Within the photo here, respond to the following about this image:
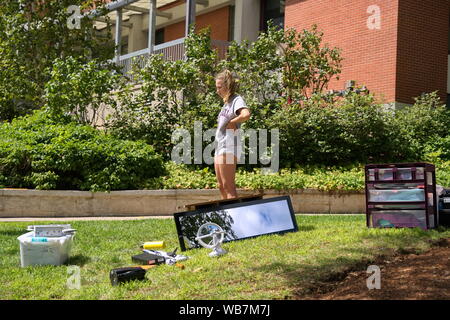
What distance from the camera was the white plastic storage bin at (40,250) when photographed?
560 cm

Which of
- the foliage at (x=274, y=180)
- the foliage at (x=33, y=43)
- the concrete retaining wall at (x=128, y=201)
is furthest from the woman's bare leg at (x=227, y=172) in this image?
the foliage at (x=33, y=43)

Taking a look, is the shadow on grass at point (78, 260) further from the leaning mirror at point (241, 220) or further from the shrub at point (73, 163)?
the shrub at point (73, 163)

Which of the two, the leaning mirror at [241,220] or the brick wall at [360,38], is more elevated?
the brick wall at [360,38]

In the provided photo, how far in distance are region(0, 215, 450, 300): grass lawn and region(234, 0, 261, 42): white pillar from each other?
12470 mm

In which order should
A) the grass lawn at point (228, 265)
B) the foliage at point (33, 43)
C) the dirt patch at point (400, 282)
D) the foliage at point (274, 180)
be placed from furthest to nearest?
the foliage at point (33, 43) < the foliage at point (274, 180) < the grass lawn at point (228, 265) < the dirt patch at point (400, 282)

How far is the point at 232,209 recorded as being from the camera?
640cm

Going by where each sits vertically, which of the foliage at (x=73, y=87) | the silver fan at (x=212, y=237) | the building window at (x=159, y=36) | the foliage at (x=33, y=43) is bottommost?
the silver fan at (x=212, y=237)

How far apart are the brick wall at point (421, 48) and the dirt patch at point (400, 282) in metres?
10.3

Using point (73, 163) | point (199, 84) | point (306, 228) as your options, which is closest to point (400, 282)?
point (306, 228)

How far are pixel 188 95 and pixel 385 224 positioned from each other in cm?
720

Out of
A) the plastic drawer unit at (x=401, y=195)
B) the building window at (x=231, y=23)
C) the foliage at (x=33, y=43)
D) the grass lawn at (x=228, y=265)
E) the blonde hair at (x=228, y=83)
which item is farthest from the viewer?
the building window at (x=231, y=23)

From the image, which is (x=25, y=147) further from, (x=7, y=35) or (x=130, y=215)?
(x=7, y=35)

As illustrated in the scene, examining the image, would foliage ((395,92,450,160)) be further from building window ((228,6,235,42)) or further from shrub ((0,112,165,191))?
building window ((228,6,235,42))
